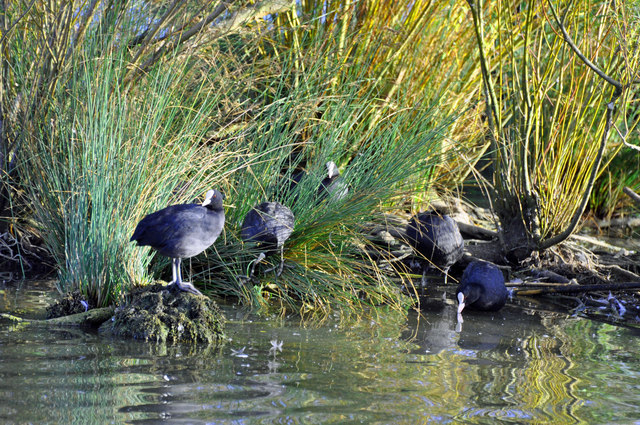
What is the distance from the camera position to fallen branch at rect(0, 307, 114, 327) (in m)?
3.56

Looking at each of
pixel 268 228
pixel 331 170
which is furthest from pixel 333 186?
pixel 268 228

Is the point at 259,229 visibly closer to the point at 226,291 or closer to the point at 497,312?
the point at 226,291

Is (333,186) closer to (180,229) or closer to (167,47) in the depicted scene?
(167,47)

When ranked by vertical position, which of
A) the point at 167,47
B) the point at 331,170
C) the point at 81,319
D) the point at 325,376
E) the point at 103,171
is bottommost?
the point at 325,376

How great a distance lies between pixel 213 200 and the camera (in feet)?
11.4

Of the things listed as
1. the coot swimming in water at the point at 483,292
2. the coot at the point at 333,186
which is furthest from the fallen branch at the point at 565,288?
the coot at the point at 333,186

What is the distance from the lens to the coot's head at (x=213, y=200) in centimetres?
345

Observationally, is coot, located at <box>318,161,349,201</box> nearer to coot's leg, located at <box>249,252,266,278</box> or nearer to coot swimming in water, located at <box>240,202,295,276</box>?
coot swimming in water, located at <box>240,202,295,276</box>

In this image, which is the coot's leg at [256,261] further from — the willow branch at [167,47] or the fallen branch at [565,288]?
the fallen branch at [565,288]

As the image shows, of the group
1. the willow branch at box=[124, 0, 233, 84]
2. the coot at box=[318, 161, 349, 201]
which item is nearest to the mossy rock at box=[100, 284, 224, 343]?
the coot at box=[318, 161, 349, 201]

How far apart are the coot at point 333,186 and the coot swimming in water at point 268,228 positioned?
0.34 meters

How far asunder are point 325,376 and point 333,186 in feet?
6.20

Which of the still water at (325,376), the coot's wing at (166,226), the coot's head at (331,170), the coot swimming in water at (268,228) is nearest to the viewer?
the still water at (325,376)

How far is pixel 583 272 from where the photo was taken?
545cm
